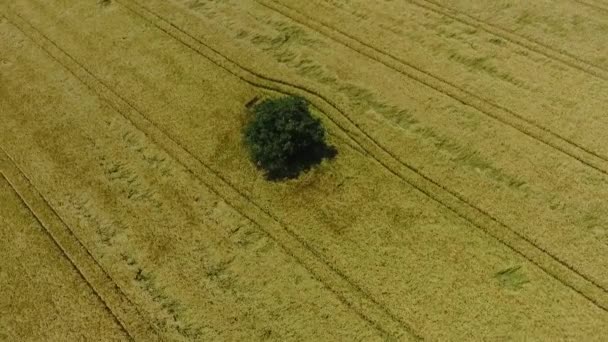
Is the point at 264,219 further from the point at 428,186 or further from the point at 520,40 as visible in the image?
the point at 520,40

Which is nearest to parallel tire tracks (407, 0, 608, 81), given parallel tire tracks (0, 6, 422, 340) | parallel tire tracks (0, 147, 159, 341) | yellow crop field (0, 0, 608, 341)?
yellow crop field (0, 0, 608, 341)

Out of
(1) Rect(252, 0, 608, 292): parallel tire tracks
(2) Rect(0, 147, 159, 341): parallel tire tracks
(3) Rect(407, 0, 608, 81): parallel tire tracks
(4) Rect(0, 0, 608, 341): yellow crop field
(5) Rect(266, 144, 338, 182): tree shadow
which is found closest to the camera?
(4) Rect(0, 0, 608, 341): yellow crop field

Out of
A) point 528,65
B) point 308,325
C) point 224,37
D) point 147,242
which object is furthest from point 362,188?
A: point 224,37

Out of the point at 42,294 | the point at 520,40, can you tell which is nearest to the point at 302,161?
the point at 42,294

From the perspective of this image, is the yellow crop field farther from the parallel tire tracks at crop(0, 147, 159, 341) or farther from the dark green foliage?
the dark green foliage

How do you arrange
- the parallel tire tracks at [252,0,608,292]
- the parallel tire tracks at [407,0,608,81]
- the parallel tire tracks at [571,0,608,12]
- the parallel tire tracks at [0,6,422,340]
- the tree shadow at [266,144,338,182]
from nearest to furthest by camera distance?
the parallel tire tracks at [0,6,422,340] → the parallel tire tracks at [252,0,608,292] → the tree shadow at [266,144,338,182] → the parallel tire tracks at [407,0,608,81] → the parallel tire tracks at [571,0,608,12]

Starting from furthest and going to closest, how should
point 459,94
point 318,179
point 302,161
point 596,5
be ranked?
point 596,5 → point 459,94 → point 302,161 → point 318,179

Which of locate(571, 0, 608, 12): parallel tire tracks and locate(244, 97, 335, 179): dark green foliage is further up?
locate(571, 0, 608, 12): parallel tire tracks
